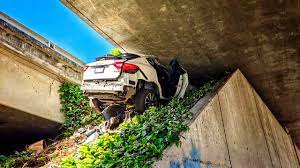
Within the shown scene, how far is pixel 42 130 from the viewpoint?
10125 mm

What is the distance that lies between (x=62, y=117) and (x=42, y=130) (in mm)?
985

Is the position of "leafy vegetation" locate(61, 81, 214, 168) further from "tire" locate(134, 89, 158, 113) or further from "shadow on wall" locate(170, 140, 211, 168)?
"tire" locate(134, 89, 158, 113)

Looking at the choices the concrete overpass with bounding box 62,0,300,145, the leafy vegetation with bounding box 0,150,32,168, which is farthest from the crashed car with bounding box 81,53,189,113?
the leafy vegetation with bounding box 0,150,32,168

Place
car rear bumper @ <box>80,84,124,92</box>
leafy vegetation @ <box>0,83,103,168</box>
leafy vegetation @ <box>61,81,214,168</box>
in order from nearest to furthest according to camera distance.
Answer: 1. leafy vegetation @ <box>61,81,214,168</box>
2. car rear bumper @ <box>80,84,124,92</box>
3. leafy vegetation @ <box>0,83,103,168</box>

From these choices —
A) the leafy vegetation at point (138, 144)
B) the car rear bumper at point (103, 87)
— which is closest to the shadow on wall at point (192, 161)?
the leafy vegetation at point (138, 144)

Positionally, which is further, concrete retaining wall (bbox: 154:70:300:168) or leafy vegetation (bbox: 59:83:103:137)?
leafy vegetation (bbox: 59:83:103:137)

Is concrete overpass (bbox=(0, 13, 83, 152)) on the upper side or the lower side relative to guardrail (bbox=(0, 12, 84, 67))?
lower

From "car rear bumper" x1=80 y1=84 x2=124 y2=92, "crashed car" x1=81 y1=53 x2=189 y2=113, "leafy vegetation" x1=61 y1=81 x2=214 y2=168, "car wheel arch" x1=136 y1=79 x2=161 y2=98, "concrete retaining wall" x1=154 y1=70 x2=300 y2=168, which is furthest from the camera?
"car wheel arch" x1=136 y1=79 x2=161 y2=98

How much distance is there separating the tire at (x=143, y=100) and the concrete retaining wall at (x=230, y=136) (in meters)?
1.83

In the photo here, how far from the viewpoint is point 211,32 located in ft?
26.7

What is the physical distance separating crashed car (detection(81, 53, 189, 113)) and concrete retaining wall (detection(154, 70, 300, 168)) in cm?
185

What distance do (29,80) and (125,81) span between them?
13.3 ft

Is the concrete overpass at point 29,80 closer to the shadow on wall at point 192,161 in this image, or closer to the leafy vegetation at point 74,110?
the leafy vegetation at point 74,110

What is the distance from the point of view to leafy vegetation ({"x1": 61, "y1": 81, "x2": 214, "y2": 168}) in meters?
4.50
